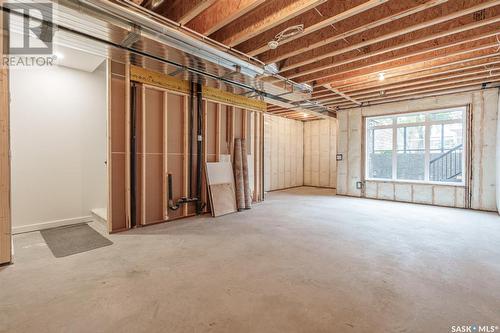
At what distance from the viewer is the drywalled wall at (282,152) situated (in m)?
8.70

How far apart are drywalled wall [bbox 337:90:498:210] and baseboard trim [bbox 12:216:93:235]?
7022mm

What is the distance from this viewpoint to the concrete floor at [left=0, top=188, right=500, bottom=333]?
176 cm

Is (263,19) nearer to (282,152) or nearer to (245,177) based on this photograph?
(245,177)

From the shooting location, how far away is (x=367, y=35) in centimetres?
341

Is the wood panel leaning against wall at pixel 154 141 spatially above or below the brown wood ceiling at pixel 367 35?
below

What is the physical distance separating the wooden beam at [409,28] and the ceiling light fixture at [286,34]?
86 centimetres

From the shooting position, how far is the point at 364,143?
24.6 feet

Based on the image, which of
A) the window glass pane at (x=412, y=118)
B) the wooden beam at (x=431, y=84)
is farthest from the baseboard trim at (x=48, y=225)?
the window glass pane at (x=412, y=118)

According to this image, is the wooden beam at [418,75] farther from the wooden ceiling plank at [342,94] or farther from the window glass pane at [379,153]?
the window glass pane at [379,153]

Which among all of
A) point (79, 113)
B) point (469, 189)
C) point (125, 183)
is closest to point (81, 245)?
point (125, 183)

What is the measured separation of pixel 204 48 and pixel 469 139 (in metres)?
→ 6.45

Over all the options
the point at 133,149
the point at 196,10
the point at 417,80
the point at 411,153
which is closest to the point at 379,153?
the point at 411,153

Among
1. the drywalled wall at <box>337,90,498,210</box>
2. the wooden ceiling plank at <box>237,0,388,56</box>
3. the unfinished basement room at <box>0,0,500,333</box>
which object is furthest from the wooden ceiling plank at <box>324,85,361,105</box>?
the wooden ceiling plank at <box>237,0,388,56</box>

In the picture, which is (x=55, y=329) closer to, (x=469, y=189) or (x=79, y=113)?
(x=79, y=113)
